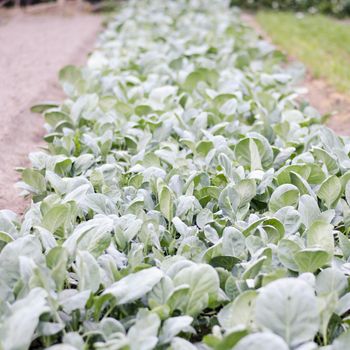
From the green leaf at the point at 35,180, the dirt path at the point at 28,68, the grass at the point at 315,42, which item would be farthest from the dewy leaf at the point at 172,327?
the grass at the point at 315,42

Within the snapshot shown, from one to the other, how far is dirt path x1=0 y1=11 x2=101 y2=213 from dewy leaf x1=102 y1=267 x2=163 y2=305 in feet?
4.03

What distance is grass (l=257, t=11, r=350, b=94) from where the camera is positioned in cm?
557

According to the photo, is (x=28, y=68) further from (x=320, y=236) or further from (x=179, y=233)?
(x=320, y=236)

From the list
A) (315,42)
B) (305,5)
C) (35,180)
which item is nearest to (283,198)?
(35,180)

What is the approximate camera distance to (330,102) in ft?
15.4

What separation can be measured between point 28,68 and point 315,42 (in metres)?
4.05

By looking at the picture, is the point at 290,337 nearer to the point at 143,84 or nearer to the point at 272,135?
the point at 272,135

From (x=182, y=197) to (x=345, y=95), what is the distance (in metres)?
3.03

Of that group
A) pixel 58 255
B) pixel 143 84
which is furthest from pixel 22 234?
pixel 143 84

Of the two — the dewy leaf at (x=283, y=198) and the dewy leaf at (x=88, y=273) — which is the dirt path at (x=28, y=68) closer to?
the dewy leaf at (x=88, y=273)

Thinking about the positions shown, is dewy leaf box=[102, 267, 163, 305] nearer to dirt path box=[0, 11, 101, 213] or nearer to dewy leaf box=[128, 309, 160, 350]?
dewy leaf box=[128, 309, 160, 350]

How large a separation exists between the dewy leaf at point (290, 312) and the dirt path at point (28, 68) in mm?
1625

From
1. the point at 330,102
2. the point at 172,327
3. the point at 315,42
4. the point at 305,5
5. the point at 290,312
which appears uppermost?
the point at 290,312

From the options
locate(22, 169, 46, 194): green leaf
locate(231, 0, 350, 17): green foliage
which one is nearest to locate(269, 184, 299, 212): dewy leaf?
locate(22, 169, 46, 194): green leaf
